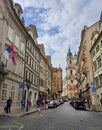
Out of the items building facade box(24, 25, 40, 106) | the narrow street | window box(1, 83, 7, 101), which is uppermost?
building facade box(24, 25, 40, 106)

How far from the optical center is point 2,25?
2050 cm

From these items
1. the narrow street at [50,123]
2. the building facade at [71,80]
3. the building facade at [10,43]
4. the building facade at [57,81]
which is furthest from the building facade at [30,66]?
the building facade at [71,80]

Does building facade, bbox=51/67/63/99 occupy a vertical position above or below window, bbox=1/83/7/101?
above

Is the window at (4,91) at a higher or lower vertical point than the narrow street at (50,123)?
higher

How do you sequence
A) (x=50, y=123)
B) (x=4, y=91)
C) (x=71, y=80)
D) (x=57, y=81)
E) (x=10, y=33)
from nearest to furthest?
(x=50, y=123)
(x=4, y=91)
(x=10, y=33)
(x=57, y=81)
(x=71, y=80)

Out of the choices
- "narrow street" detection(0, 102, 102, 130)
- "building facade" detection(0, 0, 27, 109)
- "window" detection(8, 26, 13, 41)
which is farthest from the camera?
"window" detection(8, 26, 13, 41)

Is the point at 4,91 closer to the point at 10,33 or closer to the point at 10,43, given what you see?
the point at 10,43

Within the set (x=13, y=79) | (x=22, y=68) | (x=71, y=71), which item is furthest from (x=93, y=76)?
(x=71, y=71)

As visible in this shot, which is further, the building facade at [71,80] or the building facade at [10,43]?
the building facade at [71,80]

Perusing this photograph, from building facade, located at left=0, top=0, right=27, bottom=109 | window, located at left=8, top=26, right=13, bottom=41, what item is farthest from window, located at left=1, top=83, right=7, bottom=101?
window, located at left=8, top=26, right=13, bottom=41

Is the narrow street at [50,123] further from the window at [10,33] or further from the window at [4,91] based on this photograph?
the window at [10,33]

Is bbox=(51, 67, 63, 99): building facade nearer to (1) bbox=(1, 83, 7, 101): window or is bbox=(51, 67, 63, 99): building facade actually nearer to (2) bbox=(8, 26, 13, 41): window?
(2) bbox=(8, 26, 13, 41): window

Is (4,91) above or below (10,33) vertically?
below

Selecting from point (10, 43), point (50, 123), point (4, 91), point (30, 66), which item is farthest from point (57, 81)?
point (50, 123)
